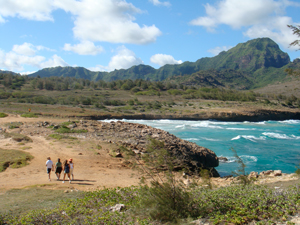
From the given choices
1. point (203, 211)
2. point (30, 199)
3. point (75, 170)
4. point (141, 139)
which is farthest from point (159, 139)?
point (203, 211)

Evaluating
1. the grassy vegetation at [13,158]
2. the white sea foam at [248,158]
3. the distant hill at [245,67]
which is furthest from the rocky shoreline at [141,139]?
the distant hill at [245,67]

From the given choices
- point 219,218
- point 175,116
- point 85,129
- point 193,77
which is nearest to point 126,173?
point 219,218

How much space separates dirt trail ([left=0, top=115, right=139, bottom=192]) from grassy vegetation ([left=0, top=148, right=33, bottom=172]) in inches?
11.4

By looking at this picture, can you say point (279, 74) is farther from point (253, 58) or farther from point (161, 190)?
point (161, 190)

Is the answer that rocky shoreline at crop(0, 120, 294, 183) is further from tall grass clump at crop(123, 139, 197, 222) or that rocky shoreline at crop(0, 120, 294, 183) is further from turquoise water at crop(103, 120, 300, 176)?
tall grass clump at crop(123, 139, 197, 222)

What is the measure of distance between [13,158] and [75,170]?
3319 millimetres

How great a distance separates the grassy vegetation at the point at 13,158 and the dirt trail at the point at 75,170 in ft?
0.95

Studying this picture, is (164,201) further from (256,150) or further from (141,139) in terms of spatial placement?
(256,150)

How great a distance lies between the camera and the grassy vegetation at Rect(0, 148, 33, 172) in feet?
34.1

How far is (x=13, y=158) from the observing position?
11.1 meters

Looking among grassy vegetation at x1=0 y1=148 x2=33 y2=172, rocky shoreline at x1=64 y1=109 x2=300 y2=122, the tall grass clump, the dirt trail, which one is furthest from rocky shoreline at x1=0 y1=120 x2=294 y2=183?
rocky shoreline at x1=64 y1=109 x2=300 y2=122

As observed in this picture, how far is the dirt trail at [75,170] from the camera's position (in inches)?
342

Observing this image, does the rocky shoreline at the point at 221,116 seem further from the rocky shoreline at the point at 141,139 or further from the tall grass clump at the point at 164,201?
the tall grass clump at the point at 164,201

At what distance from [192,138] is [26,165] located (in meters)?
15.7
